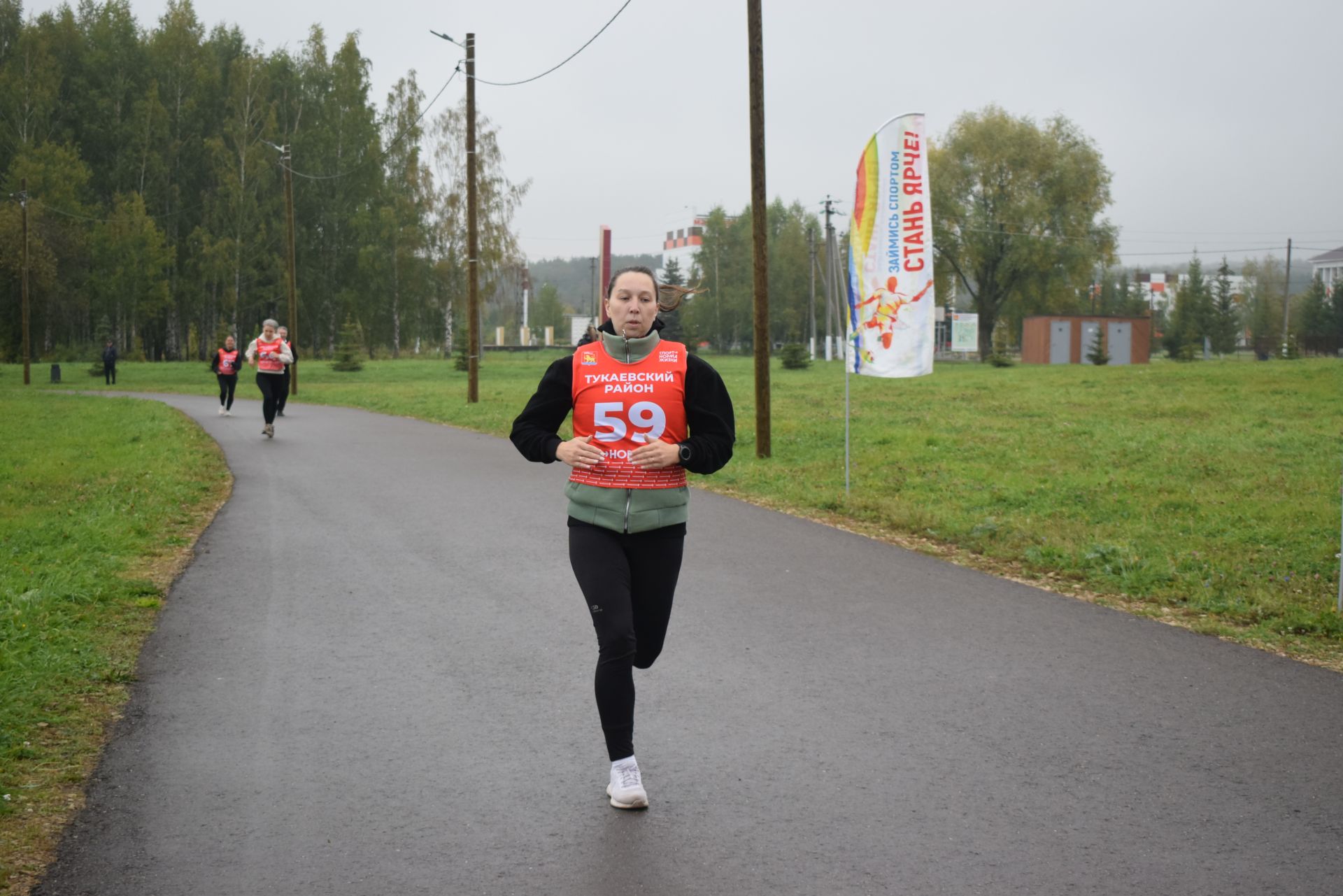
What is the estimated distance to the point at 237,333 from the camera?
2618 inches

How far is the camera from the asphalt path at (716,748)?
3770 mm

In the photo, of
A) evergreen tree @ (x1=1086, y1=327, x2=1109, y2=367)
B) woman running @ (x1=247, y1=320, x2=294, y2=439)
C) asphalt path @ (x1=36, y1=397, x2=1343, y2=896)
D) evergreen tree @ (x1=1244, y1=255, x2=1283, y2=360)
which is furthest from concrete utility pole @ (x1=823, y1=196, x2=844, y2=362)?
asphalt path @ (x1=36, y1=397, x2=1343, y2=896)

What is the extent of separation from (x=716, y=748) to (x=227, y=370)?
21208mm

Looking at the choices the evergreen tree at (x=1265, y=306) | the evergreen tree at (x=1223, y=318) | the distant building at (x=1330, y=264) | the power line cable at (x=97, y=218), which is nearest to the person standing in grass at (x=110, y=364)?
the power line cable at (x=97, y=218)

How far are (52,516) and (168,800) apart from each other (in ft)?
25.7

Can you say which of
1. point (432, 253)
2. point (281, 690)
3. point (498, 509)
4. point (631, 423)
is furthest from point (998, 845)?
point (432, 253)

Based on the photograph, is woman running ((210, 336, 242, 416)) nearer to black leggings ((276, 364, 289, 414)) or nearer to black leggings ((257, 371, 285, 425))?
black leggings ((276, 364, 289, 414))

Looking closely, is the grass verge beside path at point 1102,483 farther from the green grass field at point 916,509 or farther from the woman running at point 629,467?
the woman running at point 629,467

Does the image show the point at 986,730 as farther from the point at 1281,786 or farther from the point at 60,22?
the point at 60,22

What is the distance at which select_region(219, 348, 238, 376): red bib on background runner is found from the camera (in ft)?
78.0

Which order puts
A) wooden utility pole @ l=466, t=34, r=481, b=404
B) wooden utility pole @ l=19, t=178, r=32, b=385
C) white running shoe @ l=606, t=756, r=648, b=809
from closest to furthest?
white running shoe @ l=606, t=756, r=648, b=809
wooden utility pole @ l=466, t=34, r=481, b=404
wooden utility pole @ l=19, t=178, r=32, b=385

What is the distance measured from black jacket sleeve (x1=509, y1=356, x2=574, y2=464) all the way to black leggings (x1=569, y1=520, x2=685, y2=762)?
0.30m

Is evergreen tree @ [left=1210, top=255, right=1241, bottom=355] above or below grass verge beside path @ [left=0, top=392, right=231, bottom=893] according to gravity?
above

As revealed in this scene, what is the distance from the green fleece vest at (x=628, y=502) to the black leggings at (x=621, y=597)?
52mm
